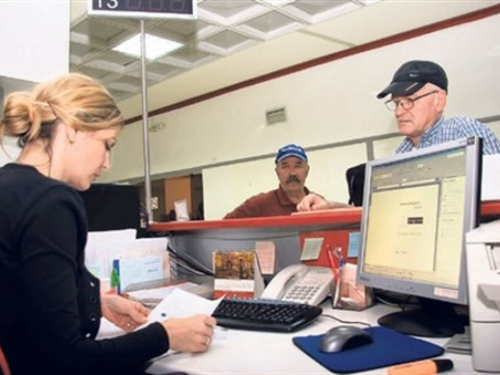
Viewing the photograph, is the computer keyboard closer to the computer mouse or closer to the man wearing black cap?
the computer mouse

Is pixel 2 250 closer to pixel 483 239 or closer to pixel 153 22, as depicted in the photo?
pixel 483 239

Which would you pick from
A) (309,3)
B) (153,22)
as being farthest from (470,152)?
(153,22)

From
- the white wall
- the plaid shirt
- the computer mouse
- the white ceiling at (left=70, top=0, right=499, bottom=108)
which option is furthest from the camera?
the white ceiling at (left=70, top=0, right=499, bottom=108)

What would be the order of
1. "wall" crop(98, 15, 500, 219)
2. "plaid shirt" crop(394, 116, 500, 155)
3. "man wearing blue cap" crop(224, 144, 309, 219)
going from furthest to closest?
"wall" crop(98, 15, 500, 219) → "man wearing blue cap" crop(224, 144, 309, 219) → "plaid shirt" crop(394, 116, 500, 155)

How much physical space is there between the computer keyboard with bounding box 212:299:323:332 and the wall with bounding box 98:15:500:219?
3.08 meters

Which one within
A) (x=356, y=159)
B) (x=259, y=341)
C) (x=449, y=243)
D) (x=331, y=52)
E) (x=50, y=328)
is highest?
(x=331, y=52)

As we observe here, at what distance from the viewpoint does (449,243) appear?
38.3 inches

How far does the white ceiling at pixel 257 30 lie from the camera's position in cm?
363

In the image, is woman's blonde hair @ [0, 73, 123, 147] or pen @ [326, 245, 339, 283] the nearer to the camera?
woman's blonde hair @ [0, 73, 123, 147]

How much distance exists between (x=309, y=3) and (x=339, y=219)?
2.69 m

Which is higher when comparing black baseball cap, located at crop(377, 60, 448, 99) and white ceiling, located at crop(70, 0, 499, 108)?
white ceiling, located at crop(70, 0, 499, 108)

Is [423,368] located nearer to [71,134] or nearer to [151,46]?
[71,134]

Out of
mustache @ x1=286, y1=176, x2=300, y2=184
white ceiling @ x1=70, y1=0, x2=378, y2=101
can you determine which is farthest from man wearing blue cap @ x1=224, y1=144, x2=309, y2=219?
white ceiling @ x1=70, y1=0, x2=378, y2=101

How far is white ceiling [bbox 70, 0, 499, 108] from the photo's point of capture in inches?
143
